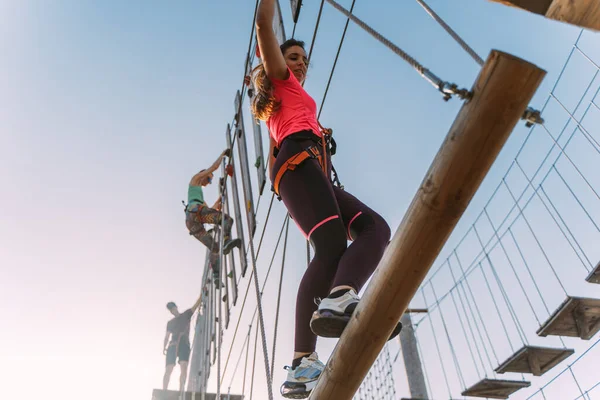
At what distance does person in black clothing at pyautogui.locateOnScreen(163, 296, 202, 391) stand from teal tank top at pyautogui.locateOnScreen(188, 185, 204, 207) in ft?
6.36

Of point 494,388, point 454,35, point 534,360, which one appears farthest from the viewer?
point 494,388

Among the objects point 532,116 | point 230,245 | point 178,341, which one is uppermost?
point 178,341

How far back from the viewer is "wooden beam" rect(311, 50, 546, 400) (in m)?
0.92

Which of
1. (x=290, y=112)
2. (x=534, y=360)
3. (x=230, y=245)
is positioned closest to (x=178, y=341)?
(x=230, y=245)

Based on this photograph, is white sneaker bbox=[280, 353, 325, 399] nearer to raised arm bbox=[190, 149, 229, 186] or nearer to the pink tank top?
the pink tank top

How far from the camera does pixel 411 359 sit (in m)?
3.96

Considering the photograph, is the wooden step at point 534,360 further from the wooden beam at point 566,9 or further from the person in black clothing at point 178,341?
the wooden beam at point 566,9

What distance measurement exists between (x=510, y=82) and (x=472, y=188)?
20cm

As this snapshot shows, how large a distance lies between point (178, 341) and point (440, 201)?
6913mm

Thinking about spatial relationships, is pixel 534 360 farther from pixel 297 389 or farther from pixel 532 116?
pixel 532 116

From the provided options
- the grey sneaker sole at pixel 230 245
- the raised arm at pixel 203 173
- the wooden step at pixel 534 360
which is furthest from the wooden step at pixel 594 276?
the raised arm at pixel 203 173

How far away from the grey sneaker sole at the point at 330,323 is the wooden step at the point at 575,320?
3554 millimetres

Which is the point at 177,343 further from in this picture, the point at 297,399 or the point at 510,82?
the point at 510,82

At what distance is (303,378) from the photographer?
4.88 ft
